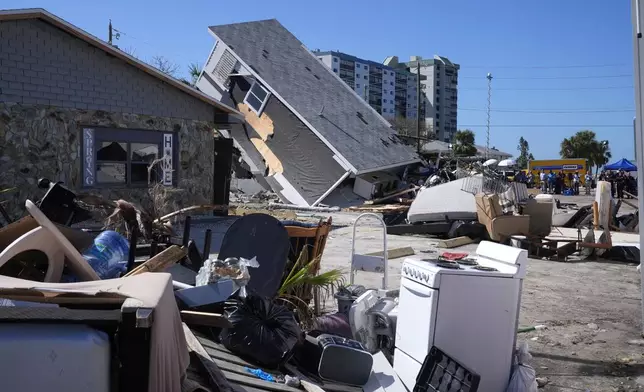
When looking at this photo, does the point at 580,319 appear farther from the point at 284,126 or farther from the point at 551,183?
the point at 551,183

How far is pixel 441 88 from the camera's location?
5787 inches

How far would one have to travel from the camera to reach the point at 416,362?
470 centimetres

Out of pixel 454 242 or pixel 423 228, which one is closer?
pixel 454 242

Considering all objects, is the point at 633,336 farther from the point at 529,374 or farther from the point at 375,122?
the point at 375,122

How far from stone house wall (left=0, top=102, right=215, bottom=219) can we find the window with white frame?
10.7 meters

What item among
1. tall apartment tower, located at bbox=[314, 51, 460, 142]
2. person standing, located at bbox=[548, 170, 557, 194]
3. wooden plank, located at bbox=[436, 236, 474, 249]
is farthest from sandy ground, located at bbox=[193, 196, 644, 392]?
tall apartment tower, located at bbox=[314, 51, 460, 142]

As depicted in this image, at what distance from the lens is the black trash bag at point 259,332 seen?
4.24 meters

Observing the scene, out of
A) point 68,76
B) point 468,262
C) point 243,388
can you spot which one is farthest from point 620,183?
point 243,388

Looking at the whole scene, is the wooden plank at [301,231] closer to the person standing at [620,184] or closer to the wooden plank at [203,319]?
the wooden plank at [203,319]

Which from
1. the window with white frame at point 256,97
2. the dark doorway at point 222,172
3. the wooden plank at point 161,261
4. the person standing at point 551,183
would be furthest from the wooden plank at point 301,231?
the person standing at point 551,183

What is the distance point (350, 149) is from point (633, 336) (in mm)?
19977

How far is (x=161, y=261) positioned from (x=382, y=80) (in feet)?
477

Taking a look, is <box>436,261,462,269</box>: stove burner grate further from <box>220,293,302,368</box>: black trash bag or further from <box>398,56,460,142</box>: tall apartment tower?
<box>398,56,460,142</box>: tall apartment tower

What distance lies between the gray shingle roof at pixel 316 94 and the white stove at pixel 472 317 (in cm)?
2070
